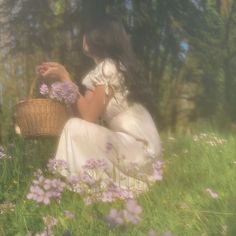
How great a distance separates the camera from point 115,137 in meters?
3.68

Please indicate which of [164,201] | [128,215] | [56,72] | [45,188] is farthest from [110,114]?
[128,215]

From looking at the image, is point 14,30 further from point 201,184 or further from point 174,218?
point 174,218

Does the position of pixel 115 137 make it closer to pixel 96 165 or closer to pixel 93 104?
pixel 93 104

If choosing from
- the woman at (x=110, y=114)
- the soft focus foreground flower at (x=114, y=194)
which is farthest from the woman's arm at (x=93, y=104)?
the soft focus foreground flower at (x=114, y=194)

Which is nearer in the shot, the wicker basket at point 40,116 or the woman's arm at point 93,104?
the woman's arm at point 93,104

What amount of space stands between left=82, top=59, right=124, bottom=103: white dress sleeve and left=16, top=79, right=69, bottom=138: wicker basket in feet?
1.24

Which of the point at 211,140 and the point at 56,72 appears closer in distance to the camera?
the point at 56,72

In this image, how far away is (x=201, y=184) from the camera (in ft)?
10.9

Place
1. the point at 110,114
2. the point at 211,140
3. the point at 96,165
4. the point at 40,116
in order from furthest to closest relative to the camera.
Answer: the point at 211,140
the point at 40,116
the point at 110,114
the point at 96,165

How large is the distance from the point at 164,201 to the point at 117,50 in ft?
4.57

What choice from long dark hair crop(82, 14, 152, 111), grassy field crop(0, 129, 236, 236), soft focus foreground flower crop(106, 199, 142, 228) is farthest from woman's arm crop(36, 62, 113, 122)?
soft focus foreground flower crop(106, 199, 142, 228)

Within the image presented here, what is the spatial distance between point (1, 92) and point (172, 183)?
8.16ft

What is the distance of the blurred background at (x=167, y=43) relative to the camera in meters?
5.88

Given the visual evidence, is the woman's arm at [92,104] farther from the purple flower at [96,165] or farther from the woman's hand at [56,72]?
the purple flower at [96,165]
